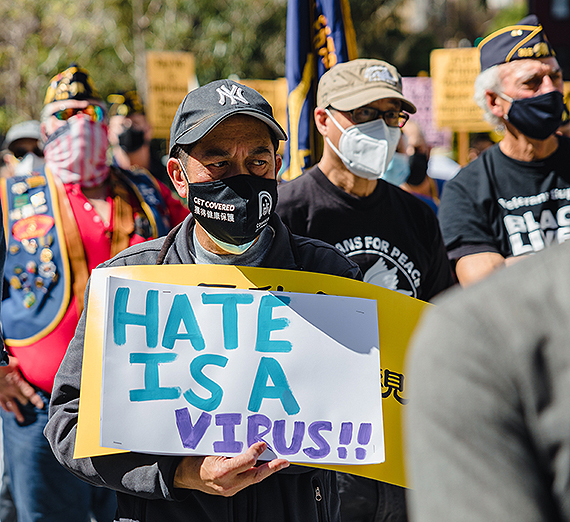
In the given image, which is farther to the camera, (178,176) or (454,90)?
(454,90)

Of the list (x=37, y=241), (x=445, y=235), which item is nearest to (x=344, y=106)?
(x=445, y=235)

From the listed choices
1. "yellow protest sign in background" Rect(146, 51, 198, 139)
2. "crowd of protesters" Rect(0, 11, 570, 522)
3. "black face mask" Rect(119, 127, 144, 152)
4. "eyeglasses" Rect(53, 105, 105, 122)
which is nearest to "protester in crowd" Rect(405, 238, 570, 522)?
"crowd of protesters" Rect(0, 11, 570, 522)

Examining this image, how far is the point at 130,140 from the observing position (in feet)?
23.0

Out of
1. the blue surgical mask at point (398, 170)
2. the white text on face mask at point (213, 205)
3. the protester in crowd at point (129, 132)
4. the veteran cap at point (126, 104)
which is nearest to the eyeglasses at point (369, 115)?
the white text on face mask at point (213, 205)

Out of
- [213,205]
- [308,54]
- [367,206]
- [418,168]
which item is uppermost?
[418,168]

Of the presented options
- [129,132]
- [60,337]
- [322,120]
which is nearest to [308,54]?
[322,120]

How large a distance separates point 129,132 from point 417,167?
2643mm

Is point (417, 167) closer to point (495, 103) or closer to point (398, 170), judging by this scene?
point (398, 170)

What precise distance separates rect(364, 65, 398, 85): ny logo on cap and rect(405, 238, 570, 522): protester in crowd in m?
2.58

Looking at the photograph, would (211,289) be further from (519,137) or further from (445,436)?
(519,137)

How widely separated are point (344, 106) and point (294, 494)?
1.95 m

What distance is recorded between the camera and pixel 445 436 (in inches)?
33.5

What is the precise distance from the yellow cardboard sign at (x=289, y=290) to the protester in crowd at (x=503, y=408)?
40.8 inches

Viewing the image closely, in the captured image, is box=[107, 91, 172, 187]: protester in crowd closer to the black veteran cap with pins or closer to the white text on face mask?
the black veteran cap with pins
